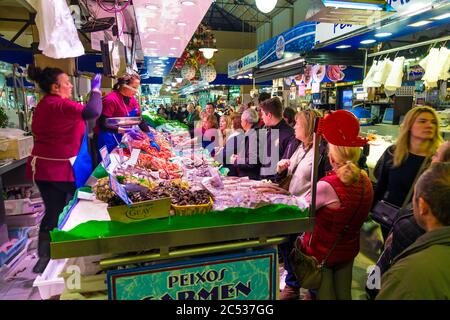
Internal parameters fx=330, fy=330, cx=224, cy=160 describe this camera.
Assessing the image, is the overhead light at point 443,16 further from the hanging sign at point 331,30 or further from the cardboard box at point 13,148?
the cardboard box at point 13,148

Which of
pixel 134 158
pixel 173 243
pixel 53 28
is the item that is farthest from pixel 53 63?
pixel 173 243

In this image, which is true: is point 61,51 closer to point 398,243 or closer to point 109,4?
point 109,4

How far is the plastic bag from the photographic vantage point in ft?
8.13

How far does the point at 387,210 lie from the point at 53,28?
3012 millimetres

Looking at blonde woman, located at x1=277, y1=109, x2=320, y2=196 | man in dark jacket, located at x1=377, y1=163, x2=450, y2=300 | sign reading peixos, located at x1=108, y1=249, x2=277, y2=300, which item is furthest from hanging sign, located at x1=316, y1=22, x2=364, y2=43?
sign reading peixos, located at x1=108, y1=249, x2=277, y2=300

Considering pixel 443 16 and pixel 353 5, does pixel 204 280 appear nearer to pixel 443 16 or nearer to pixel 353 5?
pixel 353 5

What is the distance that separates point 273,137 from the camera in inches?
145

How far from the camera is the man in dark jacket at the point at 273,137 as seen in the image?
3613 mm

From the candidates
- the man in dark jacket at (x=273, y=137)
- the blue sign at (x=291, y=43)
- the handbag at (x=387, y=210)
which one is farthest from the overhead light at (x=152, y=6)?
the blue sign at (x=291, y=43)

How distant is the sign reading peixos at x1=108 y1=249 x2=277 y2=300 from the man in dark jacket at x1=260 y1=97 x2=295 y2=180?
1.96 meters

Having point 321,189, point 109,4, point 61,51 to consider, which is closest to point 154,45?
point 109,4

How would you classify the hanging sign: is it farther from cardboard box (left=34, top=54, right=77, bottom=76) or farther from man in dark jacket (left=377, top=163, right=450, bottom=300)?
man in dark jacket (left=377, top=163, right=450, bottom=300)

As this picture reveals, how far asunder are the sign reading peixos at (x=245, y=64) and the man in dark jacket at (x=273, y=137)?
9.91 metres
